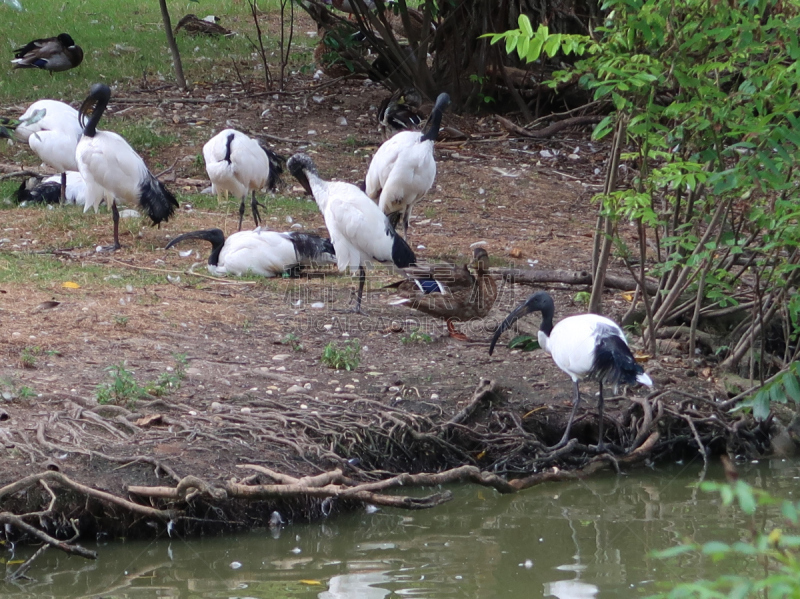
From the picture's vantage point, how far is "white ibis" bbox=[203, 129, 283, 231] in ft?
32.3

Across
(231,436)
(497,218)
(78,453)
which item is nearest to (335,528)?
(231,436)

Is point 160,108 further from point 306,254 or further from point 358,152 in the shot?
point 306,254

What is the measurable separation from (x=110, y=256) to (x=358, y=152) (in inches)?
191

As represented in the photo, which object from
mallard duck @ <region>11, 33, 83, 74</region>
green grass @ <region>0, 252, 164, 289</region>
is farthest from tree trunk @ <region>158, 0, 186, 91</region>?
green grass @ <region>0, 252, 164, 289</region>

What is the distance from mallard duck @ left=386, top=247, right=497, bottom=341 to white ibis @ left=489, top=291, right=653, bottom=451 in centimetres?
122

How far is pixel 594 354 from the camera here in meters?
5.89

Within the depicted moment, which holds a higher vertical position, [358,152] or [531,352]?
[358,152]

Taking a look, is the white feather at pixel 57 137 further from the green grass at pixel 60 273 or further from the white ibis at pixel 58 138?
the green grass at pixel 60 273

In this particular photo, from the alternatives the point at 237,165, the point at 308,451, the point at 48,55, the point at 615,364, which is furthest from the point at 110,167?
the point at 48,55

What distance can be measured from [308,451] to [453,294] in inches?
91.2

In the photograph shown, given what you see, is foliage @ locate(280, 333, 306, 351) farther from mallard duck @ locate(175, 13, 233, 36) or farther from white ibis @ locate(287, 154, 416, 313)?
mallard duck @ locate(175, 13, 233, 36)

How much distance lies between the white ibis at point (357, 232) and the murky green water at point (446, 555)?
2.76m

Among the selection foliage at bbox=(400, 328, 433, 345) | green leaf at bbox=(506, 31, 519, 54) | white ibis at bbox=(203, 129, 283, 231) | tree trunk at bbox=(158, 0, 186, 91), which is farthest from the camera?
tree trunk at bbox=(158, 0, 186, 91)

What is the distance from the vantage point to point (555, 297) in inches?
330
